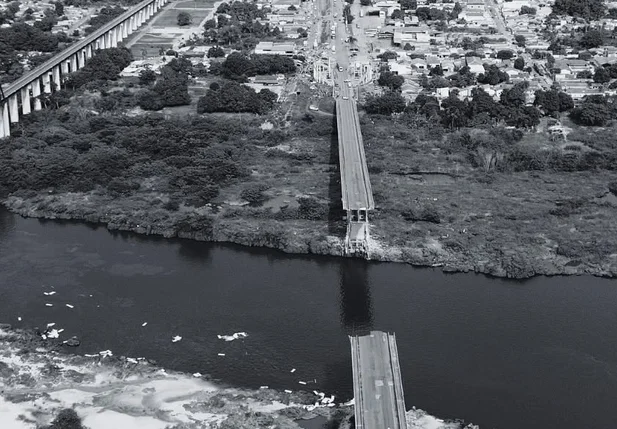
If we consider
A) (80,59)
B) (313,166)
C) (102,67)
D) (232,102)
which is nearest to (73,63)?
(80,59)

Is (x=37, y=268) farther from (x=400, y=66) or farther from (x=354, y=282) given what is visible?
(x=400, y=66)

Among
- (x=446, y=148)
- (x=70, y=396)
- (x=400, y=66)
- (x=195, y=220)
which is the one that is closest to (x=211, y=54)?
(x=400, y=66)

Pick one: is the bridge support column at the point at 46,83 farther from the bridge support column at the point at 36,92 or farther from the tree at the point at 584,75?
the tree at the point at 584,75

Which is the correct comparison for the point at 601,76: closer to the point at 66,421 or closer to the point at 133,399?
the point at 133,399

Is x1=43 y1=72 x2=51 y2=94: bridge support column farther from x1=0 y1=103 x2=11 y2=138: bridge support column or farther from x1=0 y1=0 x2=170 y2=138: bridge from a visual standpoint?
x1=0 y1=103 x2=11 y2=138: bridge support column

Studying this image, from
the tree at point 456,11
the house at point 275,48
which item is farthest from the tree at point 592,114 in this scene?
the tree at point 456,11

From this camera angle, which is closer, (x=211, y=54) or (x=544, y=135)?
(x=544, y=135)

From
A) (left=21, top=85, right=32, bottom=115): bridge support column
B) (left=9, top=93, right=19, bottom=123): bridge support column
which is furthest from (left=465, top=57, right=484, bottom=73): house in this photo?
(left=9, top=93, right=19, bottom=123): bridge support column
